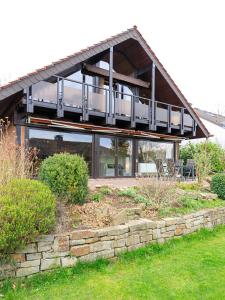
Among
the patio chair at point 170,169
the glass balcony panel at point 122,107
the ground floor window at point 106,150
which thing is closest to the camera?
the patio chair at point 170,169

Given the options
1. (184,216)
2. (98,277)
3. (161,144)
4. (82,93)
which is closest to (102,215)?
(98,277)

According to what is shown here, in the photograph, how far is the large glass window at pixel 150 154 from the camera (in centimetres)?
1569

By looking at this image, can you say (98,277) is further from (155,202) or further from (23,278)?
(155,202)

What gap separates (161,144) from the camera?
17094 millimetres

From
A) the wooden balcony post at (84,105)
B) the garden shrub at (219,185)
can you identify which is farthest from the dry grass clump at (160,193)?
the wooden balcony post at (84,105)

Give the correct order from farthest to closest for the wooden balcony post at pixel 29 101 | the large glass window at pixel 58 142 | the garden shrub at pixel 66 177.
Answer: the large glass window at pixel 58 142
the wooden balcony post at pixel 29 101
the garden shrub at pixel 66 177

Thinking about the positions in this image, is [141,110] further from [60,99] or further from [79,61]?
[60,99]

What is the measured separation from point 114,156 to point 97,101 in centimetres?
327

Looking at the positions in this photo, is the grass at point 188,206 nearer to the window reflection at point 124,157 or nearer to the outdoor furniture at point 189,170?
the outdoor furniture at point 189,170

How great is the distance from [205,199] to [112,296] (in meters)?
6.51

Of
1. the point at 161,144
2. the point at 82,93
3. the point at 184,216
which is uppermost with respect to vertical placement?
the point at 82,93

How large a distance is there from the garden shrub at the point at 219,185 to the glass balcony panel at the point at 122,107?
5.61 metres

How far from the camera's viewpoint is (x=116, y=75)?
573 inches

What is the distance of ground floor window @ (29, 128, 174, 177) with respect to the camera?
11.9 metres
